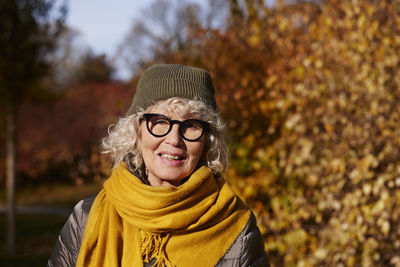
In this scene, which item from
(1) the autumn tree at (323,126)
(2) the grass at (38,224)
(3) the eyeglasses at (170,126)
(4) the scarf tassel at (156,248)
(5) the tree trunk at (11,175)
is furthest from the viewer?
(5) the tree trunk at (11,175)

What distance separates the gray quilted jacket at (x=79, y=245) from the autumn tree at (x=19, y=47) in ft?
19.4

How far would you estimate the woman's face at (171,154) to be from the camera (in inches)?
78.4

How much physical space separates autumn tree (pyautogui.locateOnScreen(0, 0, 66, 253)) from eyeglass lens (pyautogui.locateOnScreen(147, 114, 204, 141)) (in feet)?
19.5

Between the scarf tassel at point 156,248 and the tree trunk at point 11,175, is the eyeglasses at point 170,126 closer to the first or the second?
the scarf tassel at point 156,248

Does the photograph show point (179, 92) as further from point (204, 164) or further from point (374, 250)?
point (374, 250)

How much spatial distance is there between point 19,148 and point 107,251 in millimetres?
14468

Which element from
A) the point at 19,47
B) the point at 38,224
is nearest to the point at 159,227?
the point at 19,47

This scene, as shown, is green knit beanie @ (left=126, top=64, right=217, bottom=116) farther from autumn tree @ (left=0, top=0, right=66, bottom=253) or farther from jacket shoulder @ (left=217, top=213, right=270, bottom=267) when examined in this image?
autumn tree @ (left=0, top=0, right=66, bottom=253)

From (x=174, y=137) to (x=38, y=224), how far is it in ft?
30.0

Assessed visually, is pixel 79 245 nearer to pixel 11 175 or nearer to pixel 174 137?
pixel 174 137

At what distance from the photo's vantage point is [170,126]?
6.51ft

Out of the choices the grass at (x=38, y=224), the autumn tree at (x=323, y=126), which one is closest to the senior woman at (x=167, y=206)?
the autumn tree at (x=323, y=126)

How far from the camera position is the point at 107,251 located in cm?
194

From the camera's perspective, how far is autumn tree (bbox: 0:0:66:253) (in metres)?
7.21
